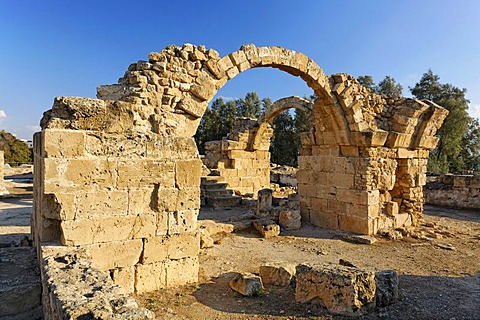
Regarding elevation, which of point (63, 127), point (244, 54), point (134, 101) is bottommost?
point (63, 127)

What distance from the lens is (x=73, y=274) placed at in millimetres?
2725

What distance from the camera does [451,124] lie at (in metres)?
23.6

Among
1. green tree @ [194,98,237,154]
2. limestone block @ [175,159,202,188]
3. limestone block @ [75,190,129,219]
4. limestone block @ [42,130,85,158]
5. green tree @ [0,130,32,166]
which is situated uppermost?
green tree @ [194,98,237,154]

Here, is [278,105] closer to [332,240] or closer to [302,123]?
[332,240]

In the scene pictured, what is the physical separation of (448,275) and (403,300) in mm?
1721

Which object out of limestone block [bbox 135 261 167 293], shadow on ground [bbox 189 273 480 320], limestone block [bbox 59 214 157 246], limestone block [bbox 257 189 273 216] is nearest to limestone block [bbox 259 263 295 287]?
shadow on ground [bbox 189 273 480 320]

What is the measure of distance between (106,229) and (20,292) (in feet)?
3.24

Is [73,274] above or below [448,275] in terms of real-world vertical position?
above

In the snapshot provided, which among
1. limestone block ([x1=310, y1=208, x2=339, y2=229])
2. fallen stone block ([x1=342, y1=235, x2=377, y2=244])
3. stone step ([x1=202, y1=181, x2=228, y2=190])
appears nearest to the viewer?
fallen stone block ([x1=342, y1=235, x2=377, y2=244])

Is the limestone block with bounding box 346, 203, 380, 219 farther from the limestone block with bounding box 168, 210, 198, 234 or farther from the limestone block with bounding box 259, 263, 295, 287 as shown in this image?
the limestone block with bounding box 168, 210, 198, 234

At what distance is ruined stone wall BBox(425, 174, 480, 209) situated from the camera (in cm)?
1116

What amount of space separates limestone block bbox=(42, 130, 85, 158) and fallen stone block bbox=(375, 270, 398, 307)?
3881mm

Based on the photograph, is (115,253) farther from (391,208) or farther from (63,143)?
(391,208)

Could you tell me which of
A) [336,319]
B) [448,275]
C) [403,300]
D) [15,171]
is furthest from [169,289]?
[15,171]
